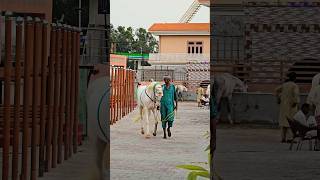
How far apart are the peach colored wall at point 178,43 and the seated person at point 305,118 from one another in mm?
511

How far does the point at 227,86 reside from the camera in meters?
2.04

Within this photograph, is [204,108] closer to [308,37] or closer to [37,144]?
[308,37]

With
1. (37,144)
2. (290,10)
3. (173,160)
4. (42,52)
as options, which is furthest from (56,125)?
(290,10)

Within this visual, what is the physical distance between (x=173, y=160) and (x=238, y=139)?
261mm

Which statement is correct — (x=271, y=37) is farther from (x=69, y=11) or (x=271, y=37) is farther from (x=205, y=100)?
(x=69, y=11)

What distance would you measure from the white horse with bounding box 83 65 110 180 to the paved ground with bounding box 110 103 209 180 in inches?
2.7

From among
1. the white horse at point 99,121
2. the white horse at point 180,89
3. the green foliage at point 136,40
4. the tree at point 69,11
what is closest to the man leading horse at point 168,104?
the white horse at point 180,89

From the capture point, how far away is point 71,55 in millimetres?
2180

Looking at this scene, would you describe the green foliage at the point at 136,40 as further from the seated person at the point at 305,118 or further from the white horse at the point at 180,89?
the seated person at the point at 305,118

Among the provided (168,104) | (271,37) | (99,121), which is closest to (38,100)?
(99,121)

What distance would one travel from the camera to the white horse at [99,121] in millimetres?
2141

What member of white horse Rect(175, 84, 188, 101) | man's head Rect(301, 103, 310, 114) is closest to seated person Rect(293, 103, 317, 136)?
man's head Rect(301, 103, 310, 114)

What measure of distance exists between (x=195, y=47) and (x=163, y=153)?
0.52 m

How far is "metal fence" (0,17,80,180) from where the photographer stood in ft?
7.14
